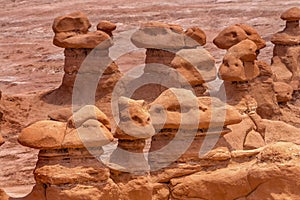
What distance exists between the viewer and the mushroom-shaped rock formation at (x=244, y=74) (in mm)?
15453

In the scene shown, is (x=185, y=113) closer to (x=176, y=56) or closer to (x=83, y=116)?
(x=83, y=116)

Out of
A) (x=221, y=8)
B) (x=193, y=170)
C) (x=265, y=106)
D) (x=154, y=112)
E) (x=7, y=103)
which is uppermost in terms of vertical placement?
(x=154, y=112)

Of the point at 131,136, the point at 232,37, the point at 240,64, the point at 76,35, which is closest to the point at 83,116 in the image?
the point at 131,136

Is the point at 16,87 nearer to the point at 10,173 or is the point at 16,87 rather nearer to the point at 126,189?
the point at 10,173

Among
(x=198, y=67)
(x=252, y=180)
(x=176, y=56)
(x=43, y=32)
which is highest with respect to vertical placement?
(x=252, y=180)

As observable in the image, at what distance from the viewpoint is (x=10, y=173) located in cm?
1689

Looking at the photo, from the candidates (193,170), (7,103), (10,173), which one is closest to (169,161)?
(193,170)

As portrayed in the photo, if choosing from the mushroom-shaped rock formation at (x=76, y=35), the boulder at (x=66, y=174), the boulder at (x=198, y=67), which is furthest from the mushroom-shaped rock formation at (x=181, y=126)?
the mushroom-shaped rock formation at (x=76, y=35)

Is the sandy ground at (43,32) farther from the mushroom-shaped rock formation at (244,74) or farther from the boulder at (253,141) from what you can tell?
the mushroom-shaped rock formation at (244,74)

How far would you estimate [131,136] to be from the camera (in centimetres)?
1007

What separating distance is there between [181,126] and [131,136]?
103 cm

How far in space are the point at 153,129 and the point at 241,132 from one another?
14.2ft

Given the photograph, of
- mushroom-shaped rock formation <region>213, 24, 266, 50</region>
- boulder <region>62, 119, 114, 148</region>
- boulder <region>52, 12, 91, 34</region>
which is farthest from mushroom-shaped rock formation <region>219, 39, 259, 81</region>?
boulder <region>52, 12, 91, 34</region>

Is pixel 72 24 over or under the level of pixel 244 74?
under
